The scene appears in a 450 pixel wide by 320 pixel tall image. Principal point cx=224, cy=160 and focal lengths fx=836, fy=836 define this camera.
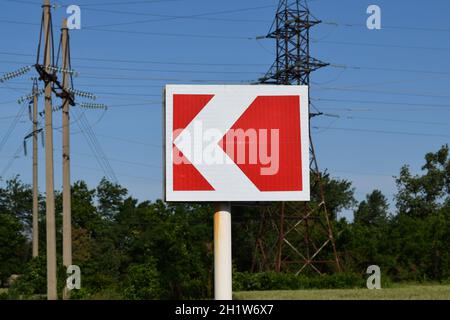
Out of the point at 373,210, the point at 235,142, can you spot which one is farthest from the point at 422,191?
the point at 235,142

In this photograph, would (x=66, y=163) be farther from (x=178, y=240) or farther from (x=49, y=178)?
(x=178, y=240)

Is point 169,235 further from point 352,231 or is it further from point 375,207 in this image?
point 375,207

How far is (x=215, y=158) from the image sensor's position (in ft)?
73.0

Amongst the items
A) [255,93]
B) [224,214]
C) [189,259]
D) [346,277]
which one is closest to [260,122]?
[255,93]

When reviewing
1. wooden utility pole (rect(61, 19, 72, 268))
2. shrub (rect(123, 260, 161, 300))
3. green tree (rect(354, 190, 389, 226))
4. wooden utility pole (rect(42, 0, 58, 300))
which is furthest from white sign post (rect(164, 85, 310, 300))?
green tree (rect(354, 190, 389, 226))

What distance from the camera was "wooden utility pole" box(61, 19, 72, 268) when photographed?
4328 centimetres

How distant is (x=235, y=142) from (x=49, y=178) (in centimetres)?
1997

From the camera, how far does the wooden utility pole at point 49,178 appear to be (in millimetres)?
38406

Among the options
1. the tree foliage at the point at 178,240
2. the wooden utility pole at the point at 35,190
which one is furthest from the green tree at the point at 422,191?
the wooden utility pole at the point at 35,190

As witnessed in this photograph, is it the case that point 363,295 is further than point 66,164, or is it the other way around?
point 66,164

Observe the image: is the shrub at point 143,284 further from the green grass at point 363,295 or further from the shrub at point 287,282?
the green grass at point 363,295

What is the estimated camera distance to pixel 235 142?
882 inches

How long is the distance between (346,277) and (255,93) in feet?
121

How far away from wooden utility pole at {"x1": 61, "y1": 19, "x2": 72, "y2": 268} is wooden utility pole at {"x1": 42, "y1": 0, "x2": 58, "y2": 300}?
3420 millimetres
